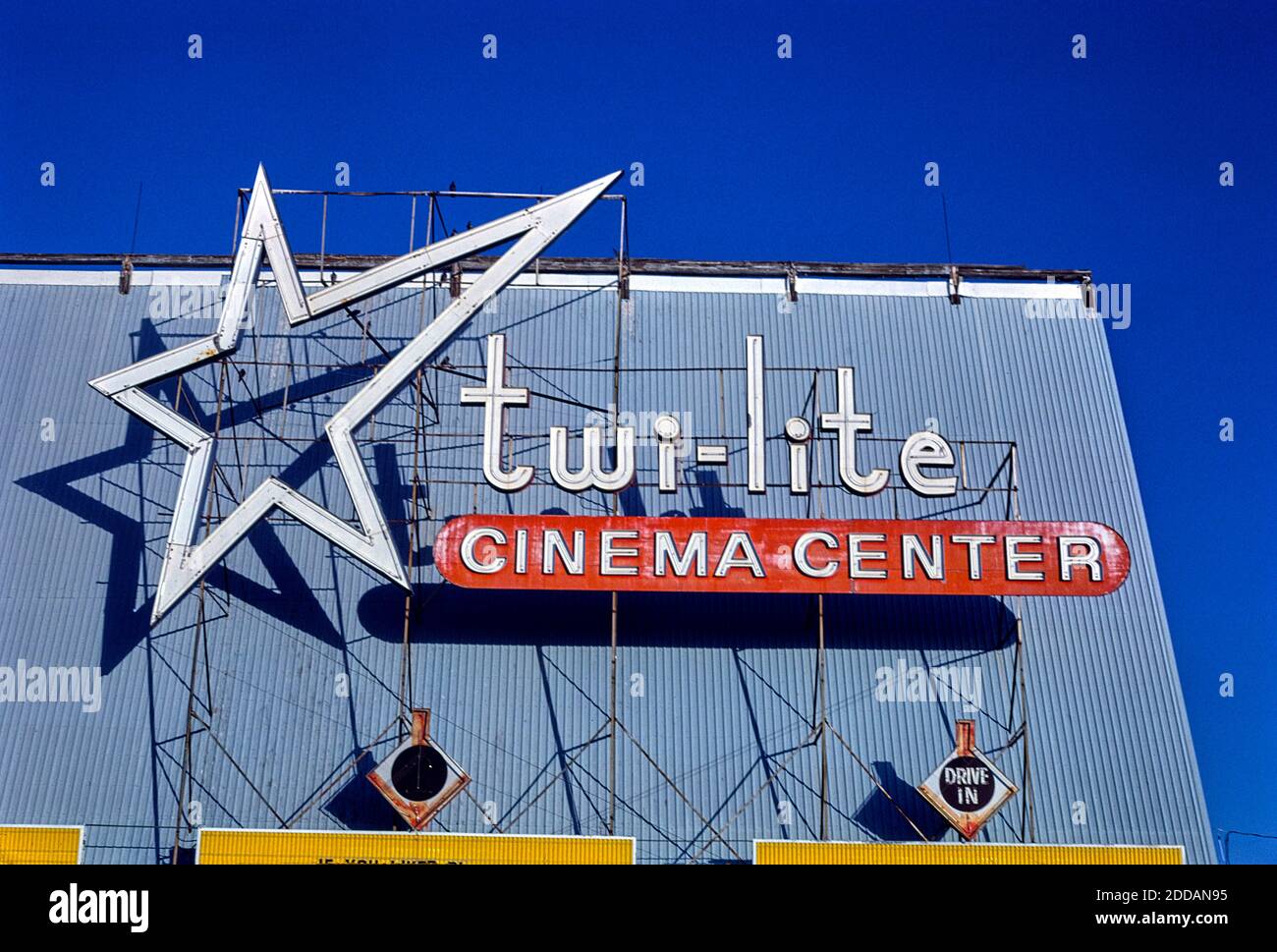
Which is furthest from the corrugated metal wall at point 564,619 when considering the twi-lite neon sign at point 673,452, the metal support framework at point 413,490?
the twi-lite neon sign at point 673,452

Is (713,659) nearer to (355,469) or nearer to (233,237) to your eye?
(355,469)

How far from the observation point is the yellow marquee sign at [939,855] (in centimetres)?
2280

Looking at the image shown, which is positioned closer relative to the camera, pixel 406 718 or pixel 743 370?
pixel 406 718

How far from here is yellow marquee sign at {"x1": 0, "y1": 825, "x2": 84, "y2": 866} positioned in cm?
2294

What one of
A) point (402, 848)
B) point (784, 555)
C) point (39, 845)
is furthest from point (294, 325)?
point (784, 555)

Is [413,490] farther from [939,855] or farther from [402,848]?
[939,855]

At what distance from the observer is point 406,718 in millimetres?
25953

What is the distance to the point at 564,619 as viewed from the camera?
27.5 m

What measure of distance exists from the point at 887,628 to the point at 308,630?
468 inches

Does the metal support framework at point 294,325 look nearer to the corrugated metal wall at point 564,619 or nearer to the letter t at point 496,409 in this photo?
the letter t at point 496,409

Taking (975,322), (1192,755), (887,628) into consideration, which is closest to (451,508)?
(887,628)

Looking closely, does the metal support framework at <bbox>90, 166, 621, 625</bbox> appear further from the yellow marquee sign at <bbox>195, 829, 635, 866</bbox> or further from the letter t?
the yellow marquee sign at <bbox>195, 829, 635, 866</bbox>

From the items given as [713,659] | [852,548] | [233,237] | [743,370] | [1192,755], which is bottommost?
[1192,755]

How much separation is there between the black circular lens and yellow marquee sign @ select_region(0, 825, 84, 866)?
556cm
